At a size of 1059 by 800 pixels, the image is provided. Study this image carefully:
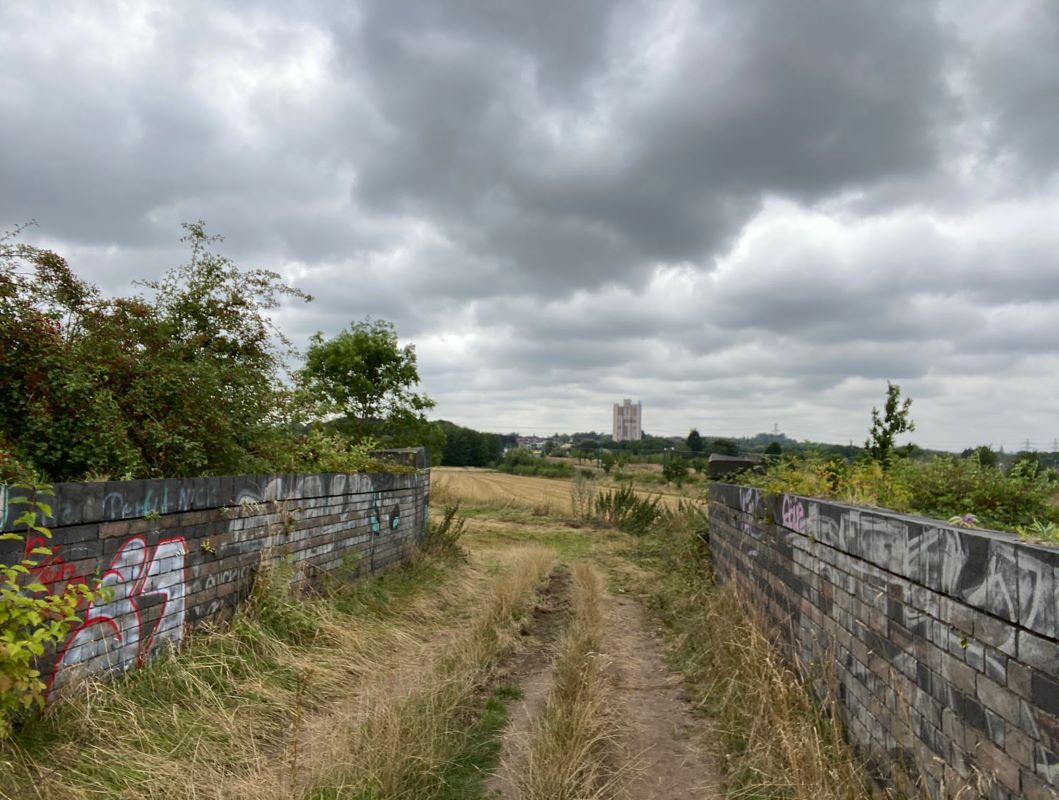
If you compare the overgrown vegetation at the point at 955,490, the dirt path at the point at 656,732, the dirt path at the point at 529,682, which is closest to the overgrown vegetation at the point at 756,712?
the dirt path at the point at 656,732

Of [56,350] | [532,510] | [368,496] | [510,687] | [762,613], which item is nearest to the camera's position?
[56,350]

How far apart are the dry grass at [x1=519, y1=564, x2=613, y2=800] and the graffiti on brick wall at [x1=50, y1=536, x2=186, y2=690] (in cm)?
249

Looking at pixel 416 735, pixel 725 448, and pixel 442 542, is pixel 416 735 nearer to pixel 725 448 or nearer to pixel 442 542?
pixel 442 542

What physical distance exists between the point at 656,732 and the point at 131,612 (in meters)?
3.53

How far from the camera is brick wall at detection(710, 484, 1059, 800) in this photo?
7.00ft

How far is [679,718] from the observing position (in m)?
4.81

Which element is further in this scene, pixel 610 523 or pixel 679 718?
pixel 610 523

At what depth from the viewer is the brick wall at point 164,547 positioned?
11.9ft

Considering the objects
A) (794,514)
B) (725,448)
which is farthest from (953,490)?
(725,448)

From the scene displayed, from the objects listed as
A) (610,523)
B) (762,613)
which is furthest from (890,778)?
(610,523)

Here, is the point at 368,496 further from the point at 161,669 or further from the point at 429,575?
the point at 161,669

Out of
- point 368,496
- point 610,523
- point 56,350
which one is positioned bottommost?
point 610,523

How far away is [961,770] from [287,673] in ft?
13.7

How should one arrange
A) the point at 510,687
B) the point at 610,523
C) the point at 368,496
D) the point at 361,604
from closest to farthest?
the point at 510,687
the point at 361,604
the point at 368,496
the point at 610,523
